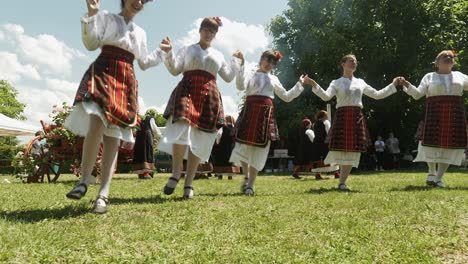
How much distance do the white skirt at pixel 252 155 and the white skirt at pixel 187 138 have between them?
118 centimetres

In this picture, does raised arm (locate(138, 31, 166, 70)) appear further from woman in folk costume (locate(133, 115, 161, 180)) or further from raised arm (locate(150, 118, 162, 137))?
woman in folk costume (locate(133, 115, 161, 180))

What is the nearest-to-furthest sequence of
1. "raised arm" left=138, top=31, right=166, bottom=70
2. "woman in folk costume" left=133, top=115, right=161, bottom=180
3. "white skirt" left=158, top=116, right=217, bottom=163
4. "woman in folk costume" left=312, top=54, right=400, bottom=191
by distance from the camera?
"raised arm" left=138, top=31, right=166, bottom=70 → "white skirt" left=158, top=116, right=217, bottom=163 → "woman in folk costume" left=312, top=54, right=400, bottom=191 → "woman in folk costume" left=133, top=115, right=161, bottom=180

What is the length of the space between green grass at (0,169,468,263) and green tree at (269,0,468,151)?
16.2 m

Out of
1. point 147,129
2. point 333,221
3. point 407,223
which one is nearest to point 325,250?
point 333,221

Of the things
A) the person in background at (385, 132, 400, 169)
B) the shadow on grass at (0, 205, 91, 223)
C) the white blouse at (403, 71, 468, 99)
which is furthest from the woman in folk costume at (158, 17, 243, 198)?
the person in background at (385, 132, 400, 169)

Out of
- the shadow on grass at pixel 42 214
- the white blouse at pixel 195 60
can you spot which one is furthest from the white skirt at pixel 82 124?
the white blouse at pixel 195 60

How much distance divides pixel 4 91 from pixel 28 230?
50024 millimetres

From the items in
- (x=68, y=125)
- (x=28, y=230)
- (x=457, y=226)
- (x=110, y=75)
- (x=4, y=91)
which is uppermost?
(x=4, y=91)

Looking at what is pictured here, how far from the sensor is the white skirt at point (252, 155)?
6073 millimetres

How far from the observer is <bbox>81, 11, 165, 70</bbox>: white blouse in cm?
357

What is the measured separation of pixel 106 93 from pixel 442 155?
5.50m

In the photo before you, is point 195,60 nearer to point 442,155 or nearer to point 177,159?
point 177,159

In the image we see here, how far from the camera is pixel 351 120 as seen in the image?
6.48m

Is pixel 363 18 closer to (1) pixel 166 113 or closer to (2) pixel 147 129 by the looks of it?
(2) pixel 147 129
